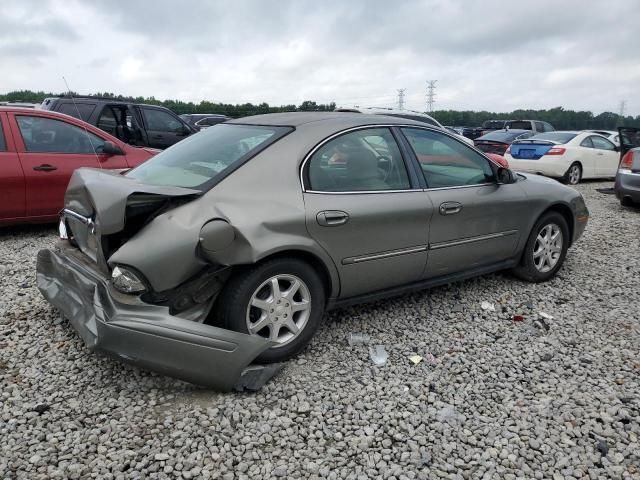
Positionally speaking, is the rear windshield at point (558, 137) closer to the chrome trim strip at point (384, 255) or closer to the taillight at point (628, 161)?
the taillight at point (628, 161)

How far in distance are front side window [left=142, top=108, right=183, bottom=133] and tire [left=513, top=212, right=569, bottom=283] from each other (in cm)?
798

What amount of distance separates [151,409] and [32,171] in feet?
13.5

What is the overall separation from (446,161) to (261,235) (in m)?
1.89

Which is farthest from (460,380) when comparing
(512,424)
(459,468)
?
(459,468)

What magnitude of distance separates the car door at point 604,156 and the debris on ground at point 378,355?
11.4 m

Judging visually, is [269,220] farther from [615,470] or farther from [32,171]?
[32,171]

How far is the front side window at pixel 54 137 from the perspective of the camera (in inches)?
232

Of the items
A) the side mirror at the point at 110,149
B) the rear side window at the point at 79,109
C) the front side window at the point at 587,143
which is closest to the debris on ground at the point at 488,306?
the side mirror at the point at 110,149

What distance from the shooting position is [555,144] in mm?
12148

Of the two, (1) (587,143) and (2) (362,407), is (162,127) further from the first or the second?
(1) (587,143)

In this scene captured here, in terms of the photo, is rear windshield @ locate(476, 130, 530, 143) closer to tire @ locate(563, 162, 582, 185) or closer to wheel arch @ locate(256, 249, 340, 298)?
tire @ locate(563, 162, 582, 185)

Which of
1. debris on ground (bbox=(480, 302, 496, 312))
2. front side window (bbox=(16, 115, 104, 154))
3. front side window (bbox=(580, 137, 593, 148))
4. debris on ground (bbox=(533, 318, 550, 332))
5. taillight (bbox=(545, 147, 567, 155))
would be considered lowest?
debris on ground (bbox=(533, 318, 550, 332))

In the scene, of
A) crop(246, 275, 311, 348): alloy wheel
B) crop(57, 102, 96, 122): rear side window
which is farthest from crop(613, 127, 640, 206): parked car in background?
crop(57, 102, 96, 122): rear side window

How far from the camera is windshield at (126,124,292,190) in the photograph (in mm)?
3176
